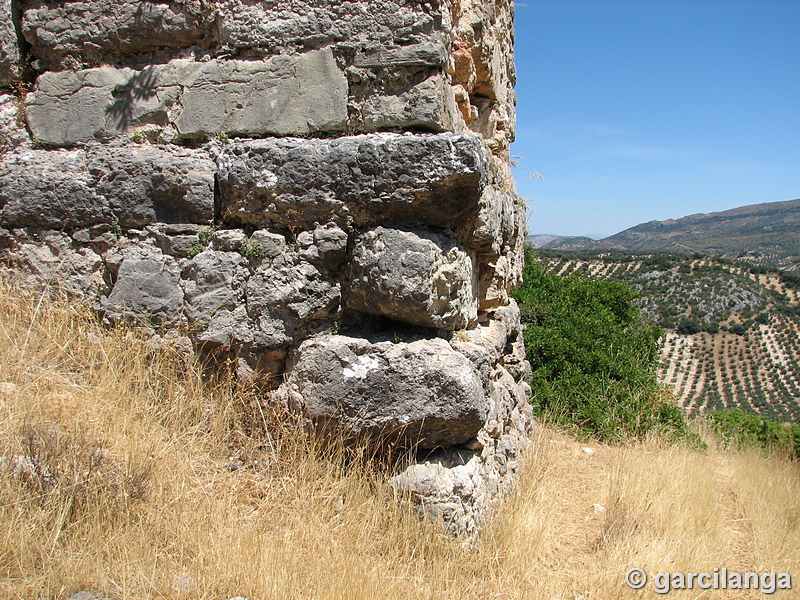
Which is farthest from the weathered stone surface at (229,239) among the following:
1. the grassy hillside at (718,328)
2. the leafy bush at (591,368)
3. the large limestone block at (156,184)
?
the grassy hillside at (718,328)

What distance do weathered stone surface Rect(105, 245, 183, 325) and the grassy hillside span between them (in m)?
36.8

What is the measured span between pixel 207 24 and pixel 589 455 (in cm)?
361

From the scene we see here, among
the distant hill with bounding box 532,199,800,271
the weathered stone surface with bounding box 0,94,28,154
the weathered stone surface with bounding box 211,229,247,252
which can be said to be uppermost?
the distant hill with bounding box 532,199,800,271

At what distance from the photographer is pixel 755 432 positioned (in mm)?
6676

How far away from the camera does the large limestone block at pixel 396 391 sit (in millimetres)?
2340

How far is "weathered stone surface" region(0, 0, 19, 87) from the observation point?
295cm

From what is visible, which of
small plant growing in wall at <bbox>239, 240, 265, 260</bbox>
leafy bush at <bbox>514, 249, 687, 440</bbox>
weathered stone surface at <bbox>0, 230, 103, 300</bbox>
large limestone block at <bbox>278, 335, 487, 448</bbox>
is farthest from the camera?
leafy bush at <bbox>514, 249, 687, 440</bbox>

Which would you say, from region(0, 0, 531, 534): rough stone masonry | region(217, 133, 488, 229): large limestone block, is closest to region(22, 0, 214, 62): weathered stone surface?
region(0, 0, 531, 534): rough stone masonry

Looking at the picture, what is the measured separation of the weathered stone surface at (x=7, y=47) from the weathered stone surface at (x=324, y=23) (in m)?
1.17

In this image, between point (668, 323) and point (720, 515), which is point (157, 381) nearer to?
point (720, 515)

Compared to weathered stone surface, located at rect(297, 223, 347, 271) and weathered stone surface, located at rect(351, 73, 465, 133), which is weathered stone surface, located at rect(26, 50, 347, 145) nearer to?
weathered stone surface, located at rect(351, 73, 465, 133)

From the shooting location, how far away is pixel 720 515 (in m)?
3.17

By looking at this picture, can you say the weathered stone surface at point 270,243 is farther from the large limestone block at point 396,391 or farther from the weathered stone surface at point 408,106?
the weathered stone surface at point 408,106

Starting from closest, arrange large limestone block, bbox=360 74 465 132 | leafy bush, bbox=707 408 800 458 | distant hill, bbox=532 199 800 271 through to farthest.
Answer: large limestone block, bbox=360 74 465 132 → leafy bush, bbox=707 408 800 458 → distant hill, bbox=532 199 800 271
